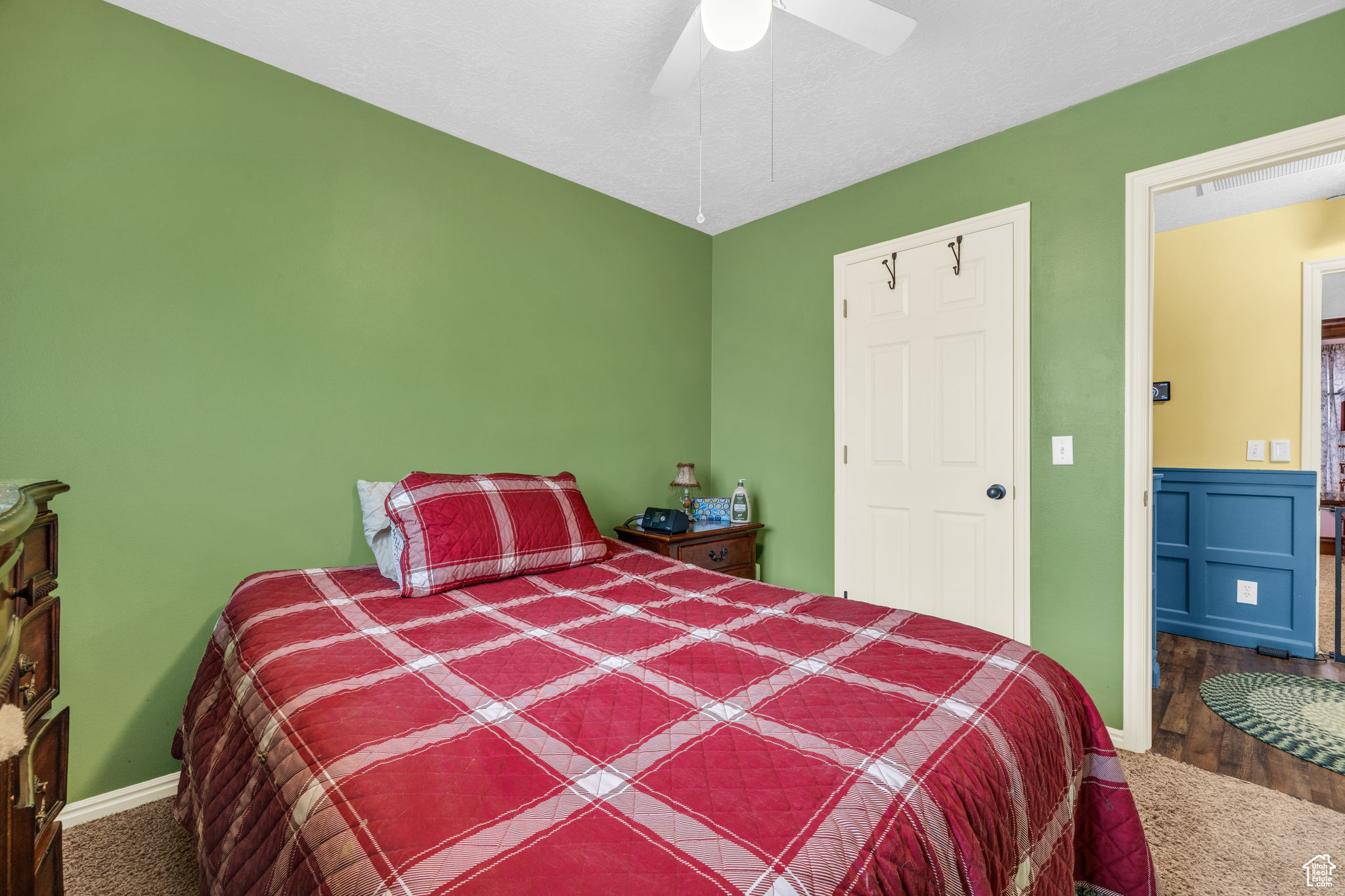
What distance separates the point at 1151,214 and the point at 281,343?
320cm

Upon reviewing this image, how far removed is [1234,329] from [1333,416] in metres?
4.46

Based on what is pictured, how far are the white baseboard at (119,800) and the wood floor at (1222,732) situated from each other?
346 centimetres

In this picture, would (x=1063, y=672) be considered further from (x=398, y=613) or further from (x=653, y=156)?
(x=653, y=156)

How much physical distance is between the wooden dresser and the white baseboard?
134 centimetres

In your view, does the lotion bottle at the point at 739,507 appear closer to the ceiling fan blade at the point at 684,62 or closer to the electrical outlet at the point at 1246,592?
the ceiling fan blade at the point at 684,62

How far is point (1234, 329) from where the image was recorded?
3.48 m

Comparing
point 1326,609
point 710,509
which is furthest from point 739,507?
point 1326,609

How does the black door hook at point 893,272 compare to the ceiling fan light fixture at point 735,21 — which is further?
the black door hook at point 893,272

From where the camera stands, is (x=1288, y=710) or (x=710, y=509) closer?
(x=1288, y=710)

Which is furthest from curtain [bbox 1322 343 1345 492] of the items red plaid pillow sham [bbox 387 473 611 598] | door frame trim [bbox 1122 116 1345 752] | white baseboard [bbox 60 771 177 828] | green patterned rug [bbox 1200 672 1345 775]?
white baseboard [bbox 60 771 177 828]

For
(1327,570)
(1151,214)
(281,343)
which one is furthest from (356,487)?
(1327,570)

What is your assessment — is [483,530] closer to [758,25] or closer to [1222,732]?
[758,25]

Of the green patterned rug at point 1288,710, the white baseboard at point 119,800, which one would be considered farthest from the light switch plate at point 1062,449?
the white baseboard at point 119,800

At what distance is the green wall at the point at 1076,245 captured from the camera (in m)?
2.01
